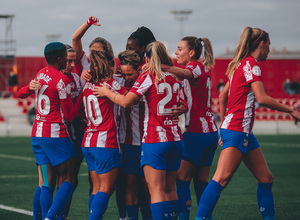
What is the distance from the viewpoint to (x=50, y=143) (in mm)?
5742

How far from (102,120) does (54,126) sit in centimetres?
64

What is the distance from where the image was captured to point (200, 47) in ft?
20.1

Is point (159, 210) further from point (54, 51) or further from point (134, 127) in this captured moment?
point (54, 51)

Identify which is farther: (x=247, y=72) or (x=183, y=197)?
(x=183, y=197)

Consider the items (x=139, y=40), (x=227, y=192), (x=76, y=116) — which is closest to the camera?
(x=139, y=40)

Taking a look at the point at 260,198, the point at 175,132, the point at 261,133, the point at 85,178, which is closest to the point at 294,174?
the point at 85,178

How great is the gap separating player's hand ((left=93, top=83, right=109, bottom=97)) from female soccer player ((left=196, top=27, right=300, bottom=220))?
1.37 meters

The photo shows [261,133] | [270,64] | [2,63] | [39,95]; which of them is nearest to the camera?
[39,95]

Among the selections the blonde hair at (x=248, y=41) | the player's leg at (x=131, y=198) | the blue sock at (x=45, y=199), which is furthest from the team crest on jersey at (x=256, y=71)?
the blue sock at (x=45, y=199)

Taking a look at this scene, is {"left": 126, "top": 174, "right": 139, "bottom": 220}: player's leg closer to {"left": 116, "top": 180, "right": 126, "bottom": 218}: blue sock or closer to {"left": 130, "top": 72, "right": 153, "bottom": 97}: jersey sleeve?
{"left": 116, "top": 180, "right": 126, "bottom": 218}: blue sock

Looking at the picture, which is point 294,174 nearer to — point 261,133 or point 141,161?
point 141,161

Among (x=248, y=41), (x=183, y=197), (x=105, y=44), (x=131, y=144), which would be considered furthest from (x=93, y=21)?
(x=183, y=197)

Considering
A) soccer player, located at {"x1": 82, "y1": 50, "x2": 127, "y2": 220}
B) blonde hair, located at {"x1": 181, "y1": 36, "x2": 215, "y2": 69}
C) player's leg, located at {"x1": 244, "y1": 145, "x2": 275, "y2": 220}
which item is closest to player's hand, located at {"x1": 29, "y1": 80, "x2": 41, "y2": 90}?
soccer player, located at {"x1": 82, "y1": 50, "x2": 127, "y2": 220}

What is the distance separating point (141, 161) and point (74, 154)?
0.95 m
